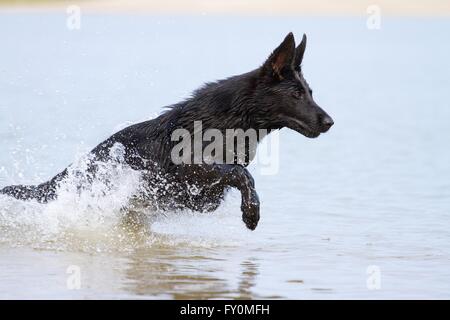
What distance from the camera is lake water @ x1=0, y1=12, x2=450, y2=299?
7035 millimetres

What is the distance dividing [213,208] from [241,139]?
2.13 feet

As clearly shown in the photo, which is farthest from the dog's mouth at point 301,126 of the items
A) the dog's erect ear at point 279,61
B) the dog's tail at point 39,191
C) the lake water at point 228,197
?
the dog's tail at point 39,191

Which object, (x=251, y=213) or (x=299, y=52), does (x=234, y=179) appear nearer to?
(x=251, y=213)

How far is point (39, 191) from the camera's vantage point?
870cm

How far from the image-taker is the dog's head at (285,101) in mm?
8055

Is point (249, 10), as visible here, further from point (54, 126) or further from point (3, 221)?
point (3, 221)

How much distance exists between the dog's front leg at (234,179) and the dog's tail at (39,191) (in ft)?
3.80

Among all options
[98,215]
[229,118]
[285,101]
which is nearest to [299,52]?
[285,101]

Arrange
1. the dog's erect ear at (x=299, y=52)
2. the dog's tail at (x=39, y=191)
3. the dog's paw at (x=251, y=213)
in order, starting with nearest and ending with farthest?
the dog's paw at (x=251, y=213), the dog's erect ear at (x=299, y=52), the dog's tail at (x=39, y=191)

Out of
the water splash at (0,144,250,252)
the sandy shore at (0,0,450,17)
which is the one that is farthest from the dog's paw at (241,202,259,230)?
the sandy shore at (0,0,450,17)

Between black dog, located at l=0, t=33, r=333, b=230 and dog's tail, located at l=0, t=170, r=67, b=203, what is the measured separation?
759 millimetres

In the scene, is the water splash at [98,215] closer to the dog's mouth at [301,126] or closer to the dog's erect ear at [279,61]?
the dog's mouth at [301,126]

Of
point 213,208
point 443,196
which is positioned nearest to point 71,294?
point 213,208

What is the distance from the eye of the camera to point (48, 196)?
28.4 ft
